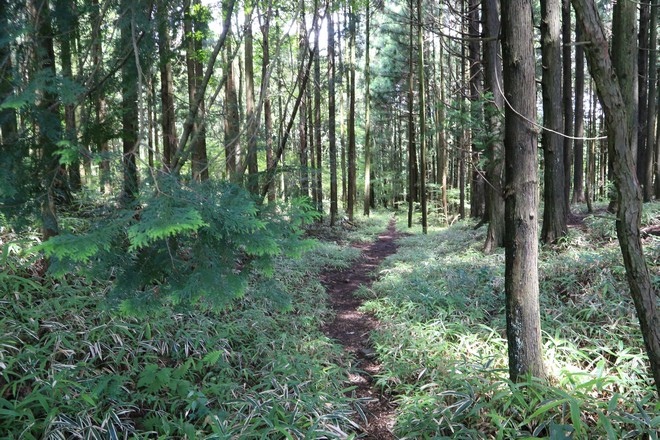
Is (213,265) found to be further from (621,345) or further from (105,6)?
(621,345)

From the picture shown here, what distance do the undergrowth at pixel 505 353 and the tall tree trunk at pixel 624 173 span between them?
67cm

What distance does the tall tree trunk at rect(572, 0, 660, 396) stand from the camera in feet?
7.90

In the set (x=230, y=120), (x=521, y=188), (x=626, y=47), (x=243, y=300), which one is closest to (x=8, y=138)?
(x=243, y=300)

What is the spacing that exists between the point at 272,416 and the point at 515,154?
2.82m

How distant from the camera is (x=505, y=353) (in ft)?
12.8

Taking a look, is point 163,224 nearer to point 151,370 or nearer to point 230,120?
point 151,370

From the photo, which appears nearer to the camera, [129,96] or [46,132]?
[46,132]

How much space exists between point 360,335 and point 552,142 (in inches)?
192

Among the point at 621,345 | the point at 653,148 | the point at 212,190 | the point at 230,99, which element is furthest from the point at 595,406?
the point at 653,148

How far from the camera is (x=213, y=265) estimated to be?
2.10 meters

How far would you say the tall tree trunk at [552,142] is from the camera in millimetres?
6453

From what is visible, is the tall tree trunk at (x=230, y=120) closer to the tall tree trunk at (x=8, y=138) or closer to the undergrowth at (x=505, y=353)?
the tall tree trunk at (x=8, y=138)

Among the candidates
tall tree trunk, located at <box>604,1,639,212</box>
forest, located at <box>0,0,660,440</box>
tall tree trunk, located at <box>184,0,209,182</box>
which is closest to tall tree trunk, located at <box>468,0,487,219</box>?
forest, located at <box>0,0,660,440</box>

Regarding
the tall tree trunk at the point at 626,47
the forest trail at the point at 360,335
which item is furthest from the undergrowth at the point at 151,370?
the tall tree trunk at the point at 626,47
